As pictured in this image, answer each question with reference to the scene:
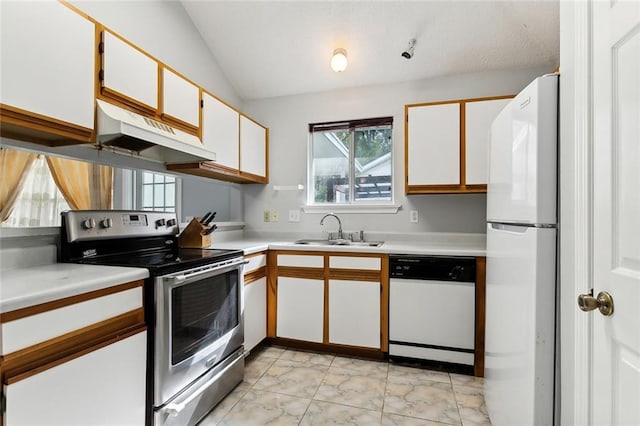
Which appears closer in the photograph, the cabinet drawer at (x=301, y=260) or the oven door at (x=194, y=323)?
the oven door at (x=194, y=323)

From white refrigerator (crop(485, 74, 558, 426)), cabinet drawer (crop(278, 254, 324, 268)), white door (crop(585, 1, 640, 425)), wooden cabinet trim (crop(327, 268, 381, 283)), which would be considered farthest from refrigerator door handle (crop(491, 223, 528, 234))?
cabinet drawer (crop(278, 254, 324, 268))

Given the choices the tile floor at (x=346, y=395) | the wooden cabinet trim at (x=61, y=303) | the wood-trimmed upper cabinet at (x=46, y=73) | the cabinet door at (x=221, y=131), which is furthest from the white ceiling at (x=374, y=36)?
the tile floor at (x=346, y=395)

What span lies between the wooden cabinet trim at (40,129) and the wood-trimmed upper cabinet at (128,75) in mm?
257

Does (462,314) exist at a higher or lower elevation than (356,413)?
higher

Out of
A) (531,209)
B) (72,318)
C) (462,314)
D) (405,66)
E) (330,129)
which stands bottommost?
(462,314)

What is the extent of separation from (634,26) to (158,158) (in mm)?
2449

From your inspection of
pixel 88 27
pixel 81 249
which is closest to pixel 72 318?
pixel 81 249

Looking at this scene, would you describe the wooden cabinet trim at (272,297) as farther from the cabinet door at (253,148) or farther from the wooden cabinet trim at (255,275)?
the cabinet door at (253,148)

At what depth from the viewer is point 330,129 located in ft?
10.5

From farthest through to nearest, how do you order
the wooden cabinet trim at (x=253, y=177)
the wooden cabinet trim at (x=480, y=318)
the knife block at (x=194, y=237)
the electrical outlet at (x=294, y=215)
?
the electrical outlet at (x=294, y=215)
the wooden cabinet trim at (x=253, y=177)
the knife block at (x=194, y=237)
the wooden cabinet trim at (x=480, y=318)

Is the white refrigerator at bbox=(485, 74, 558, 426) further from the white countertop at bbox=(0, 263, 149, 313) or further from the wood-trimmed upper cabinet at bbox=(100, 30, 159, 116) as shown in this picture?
the wood-trimmed upper cabinet at bbox=(100, 30, 159, 116)

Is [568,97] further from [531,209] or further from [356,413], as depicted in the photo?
[356,413]

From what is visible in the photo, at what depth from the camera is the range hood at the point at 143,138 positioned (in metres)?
1.53

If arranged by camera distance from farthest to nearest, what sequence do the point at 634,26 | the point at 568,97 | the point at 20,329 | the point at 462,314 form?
the point at 462,314 → the point at 568,97 → the point at 20,329 → the point at 634,26
